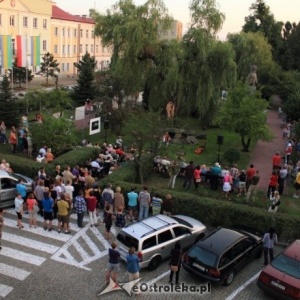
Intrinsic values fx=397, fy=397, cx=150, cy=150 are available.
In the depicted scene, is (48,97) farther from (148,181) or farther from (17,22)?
(17,22)

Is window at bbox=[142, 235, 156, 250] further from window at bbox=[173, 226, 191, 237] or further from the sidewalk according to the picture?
the sidewalk

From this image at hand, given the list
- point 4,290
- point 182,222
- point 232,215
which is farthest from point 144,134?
point 4,290

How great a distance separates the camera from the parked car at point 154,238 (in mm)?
11781

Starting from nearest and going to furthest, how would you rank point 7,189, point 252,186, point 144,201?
point 144,201 < point 7,189 < point 252,186

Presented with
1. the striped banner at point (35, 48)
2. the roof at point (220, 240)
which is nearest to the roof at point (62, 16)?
the striped banner at point (35, 48)

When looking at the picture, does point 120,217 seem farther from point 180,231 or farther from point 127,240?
point 127,240

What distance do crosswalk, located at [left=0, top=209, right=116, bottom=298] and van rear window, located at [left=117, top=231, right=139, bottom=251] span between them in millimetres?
1248

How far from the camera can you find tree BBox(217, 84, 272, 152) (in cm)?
2489

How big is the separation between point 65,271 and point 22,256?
5.40 feet

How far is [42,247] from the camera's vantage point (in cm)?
1311

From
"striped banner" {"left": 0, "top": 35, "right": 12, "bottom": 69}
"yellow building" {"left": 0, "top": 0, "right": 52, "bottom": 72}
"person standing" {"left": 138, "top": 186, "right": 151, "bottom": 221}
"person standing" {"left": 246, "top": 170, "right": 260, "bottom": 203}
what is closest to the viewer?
"person standing" {"left": 138, "top": 186, "right": 151, "bottom": 221}

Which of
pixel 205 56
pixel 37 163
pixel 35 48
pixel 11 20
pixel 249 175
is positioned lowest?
pixel 37 163

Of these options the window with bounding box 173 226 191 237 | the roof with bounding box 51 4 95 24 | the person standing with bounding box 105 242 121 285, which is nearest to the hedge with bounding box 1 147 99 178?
the window with bounding box 173 226 191 237

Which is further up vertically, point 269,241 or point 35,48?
point 35,48
